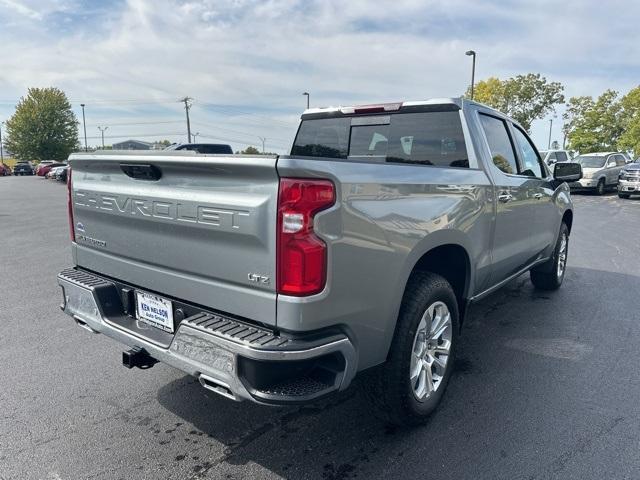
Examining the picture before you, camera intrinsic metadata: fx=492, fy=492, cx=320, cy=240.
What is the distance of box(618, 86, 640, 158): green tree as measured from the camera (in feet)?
126

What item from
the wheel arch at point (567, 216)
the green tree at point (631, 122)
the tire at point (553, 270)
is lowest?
the tire at point (553, 270)

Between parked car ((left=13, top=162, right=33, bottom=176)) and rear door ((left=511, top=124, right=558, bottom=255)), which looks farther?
parked car ((left=13, top=162, right=33, bottom=176))

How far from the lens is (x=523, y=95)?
38.1 metres

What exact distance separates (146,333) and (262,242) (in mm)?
1008

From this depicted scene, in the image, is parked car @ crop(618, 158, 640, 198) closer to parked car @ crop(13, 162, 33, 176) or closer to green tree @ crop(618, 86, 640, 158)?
green tree @ crop(618, 86, 640, 158)

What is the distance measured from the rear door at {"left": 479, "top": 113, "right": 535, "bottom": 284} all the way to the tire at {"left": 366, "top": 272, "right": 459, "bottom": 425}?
980mm

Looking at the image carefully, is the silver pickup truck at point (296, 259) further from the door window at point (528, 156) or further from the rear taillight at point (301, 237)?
the door window at point (528, 156)

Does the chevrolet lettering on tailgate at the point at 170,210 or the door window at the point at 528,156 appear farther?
the door window at the point at 528,156

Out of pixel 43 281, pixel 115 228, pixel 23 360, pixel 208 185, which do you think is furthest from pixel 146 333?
pixel 43 281

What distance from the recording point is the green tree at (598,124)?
41312 mm

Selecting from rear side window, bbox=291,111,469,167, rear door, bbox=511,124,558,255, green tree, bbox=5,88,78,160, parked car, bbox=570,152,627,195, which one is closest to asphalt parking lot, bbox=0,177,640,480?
rear door, bbox=511,124,558,255

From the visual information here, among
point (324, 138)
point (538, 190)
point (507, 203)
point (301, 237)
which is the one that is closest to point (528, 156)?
point (538, 190)

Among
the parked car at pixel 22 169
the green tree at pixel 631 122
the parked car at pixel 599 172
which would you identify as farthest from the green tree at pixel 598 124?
the parked car at pixel 22 169

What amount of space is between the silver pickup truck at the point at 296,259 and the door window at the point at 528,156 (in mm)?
870
